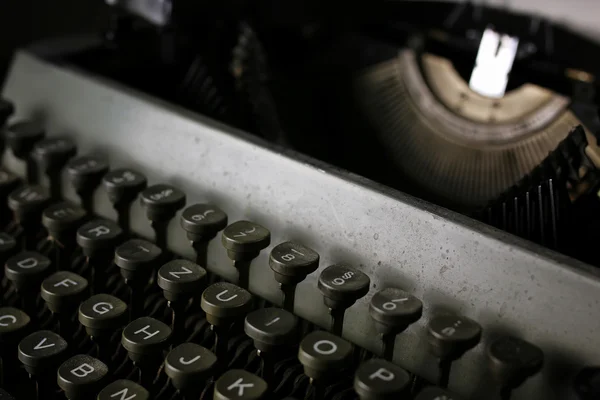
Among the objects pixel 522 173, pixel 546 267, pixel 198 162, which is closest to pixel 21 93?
pixel 198 162

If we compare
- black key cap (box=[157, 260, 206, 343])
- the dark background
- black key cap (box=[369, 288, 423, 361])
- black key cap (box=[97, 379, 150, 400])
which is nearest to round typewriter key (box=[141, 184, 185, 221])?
black key cap (box=[157, 260, 206, 343])

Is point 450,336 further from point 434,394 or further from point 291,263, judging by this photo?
point 291,263

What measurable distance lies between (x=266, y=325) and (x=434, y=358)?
0.27m

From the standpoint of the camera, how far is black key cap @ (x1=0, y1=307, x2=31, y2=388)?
1.37 metres

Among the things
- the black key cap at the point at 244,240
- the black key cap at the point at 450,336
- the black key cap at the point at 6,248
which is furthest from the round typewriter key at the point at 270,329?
the black key cap at the point at 6,248

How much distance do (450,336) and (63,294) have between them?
2.20 ft

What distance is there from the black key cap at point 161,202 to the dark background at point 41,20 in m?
0.94

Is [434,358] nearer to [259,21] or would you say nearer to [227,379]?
[227,379]

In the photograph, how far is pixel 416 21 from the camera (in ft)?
6.28

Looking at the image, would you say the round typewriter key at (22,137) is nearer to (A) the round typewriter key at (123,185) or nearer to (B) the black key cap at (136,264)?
(A) the round typewriter key at (123,185)

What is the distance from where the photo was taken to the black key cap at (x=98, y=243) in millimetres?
1470

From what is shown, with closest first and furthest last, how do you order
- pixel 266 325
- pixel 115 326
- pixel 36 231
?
pixel 266 325 → pixel 115 326 → pixel 36 231

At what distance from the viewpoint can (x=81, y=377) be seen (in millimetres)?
1265

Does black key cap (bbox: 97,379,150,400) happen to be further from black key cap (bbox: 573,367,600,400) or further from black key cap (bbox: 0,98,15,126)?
black key cap (bbox: 0,98,15,126)
